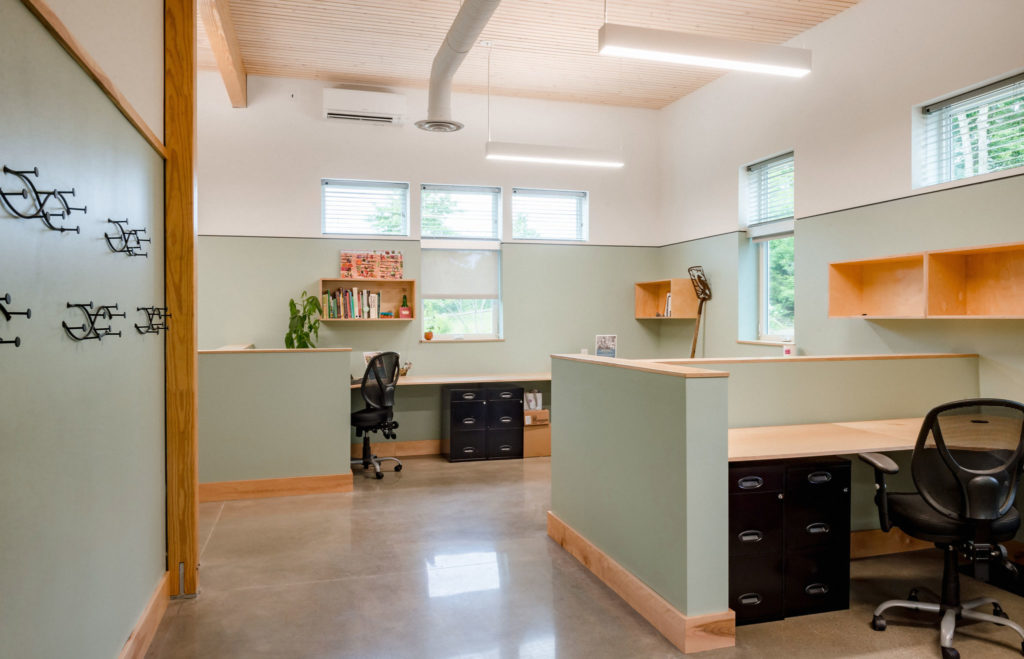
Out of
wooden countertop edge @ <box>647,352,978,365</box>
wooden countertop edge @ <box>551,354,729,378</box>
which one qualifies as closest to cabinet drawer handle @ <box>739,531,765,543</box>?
wooden countertop edge @ <box>551,354,729,378</box>

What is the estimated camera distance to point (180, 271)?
10.3ft

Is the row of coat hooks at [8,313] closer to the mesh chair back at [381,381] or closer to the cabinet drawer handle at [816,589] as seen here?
the cabinet drawer handle at [816,589]

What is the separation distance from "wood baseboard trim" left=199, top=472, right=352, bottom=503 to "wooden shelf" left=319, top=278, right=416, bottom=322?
1.88 meters

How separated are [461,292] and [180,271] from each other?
161 inches

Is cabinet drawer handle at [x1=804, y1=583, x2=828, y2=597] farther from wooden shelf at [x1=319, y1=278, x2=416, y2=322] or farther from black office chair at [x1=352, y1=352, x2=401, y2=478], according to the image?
wooden shelf at [x1=319, y1=278, x2=416, y2=322]

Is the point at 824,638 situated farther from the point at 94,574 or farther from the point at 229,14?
the point at 229,14

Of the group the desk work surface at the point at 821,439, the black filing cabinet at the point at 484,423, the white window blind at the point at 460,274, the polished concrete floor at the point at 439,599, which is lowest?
the polished concrete floor at the point at 439,599

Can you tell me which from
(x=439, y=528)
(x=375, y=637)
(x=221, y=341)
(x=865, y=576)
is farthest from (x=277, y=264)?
(x=865, y=576)

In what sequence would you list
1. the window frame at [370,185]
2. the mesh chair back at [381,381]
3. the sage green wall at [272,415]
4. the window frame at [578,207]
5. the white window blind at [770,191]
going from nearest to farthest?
1. the sage green wall at [272,415]
2. the mesh chair back at [381,381]
3. the white window blind at [770,191]
4. the window frame at [370,185]
5. the window frame at [578,207]

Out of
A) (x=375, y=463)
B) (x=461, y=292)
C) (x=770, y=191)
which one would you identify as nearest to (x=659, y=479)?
(x=375, y=463)

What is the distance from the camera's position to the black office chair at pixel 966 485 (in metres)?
2.64

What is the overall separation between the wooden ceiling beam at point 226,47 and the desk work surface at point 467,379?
3001 millimetres

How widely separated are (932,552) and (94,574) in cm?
424

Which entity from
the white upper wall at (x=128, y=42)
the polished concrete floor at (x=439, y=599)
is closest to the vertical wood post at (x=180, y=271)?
the white upper wall at (x=128, y=42)
